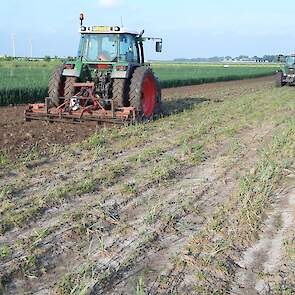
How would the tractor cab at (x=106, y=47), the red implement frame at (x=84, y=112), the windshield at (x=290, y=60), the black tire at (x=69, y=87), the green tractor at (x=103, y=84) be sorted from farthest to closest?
the windshield at (x=290, y=60), the tractor cab at (x=106, y=47), the black tire at (x=69, y=87), the green tractor at (x=103, y=84), the red implement frame at (x=84, y=112)

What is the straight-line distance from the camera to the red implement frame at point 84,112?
10164 millimetres

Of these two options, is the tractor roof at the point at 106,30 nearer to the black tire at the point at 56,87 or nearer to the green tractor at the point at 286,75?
the black tire at the point at 56,87

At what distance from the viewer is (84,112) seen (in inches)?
409

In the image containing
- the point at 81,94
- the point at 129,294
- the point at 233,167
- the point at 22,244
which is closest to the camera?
the point at 129,294

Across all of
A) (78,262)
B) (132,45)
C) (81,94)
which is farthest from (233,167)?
(132,45)

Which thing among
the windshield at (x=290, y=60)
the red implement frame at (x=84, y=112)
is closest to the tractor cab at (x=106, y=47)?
the red implement frame at (x=84, y=112)

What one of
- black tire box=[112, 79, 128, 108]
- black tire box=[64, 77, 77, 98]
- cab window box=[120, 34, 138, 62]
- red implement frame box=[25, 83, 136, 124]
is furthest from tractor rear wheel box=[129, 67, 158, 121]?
black tire box=[64, 77, 77, 98]

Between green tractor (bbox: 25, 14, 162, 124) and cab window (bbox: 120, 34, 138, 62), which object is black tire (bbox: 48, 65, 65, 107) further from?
cab window (bbox: 120, 34, 138, 62)

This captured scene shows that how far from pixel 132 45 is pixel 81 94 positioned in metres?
1.79

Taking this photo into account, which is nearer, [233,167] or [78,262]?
[78,262]

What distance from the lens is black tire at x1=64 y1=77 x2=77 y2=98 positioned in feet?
35.8

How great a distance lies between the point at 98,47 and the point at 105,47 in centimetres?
Answer: 16

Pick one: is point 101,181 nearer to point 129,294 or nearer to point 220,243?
point 220,243

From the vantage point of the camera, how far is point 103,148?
798cm
